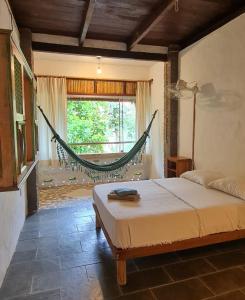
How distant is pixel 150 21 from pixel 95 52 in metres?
1.01

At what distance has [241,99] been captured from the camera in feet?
7.97

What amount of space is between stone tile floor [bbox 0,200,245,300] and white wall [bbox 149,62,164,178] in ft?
7.70

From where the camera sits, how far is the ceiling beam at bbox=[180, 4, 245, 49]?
2425 millimetres

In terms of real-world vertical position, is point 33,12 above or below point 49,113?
above

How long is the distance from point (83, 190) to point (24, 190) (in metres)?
1.35

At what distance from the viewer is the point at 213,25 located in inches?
110

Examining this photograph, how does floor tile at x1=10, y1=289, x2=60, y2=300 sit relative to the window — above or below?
below

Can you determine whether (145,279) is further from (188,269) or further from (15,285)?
(15,285)

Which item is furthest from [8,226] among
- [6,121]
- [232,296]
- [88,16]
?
[88,16]

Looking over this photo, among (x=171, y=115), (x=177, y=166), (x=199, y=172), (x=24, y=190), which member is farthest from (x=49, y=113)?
(x=199, y=172)

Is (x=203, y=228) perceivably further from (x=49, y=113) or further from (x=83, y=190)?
(x=49, y=113)

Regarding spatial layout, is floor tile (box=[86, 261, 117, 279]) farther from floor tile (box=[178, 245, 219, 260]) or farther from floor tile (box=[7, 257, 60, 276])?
floor tile (box=[178, 245, 219, 260])

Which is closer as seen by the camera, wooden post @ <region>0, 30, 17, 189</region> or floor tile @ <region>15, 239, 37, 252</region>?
wooden post @ <region>0, 30, 17, 189</region>

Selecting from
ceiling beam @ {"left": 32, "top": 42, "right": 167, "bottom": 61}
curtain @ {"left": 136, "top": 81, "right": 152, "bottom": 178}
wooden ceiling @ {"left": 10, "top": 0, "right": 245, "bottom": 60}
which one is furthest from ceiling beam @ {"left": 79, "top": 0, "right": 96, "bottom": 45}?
curtain @ {"left": 136, "top": 81, "right": 152, "bottom": 178}
